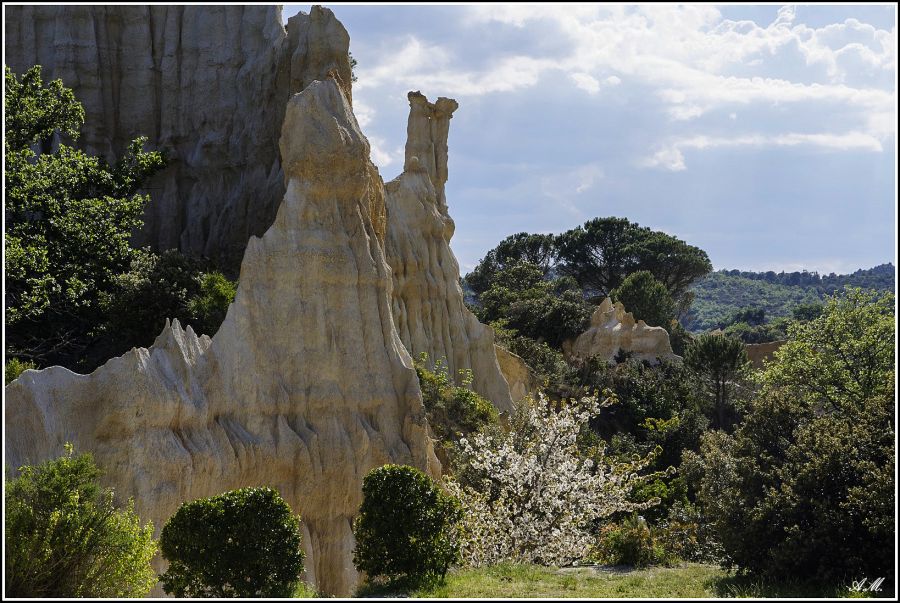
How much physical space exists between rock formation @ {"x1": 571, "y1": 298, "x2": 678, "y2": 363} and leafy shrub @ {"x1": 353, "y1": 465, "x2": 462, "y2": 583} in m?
35.5

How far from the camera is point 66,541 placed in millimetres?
13305

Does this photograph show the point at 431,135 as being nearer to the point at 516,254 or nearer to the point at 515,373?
the point at 515,373

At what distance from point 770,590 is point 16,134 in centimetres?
2610

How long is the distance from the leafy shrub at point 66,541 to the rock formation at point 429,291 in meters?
17.9

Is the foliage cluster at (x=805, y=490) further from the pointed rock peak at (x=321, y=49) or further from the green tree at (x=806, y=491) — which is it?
the pointed rock peak at (x=321, y=49)

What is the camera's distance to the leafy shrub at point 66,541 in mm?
12969

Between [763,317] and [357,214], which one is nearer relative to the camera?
[357,214]

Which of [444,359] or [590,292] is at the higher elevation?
[590,292]

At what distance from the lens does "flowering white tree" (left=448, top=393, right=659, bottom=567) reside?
787 inches

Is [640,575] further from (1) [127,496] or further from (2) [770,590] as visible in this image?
(1) [127,496]

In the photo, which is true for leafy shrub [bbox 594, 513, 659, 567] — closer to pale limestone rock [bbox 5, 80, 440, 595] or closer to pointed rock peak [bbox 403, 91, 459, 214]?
pale limestone rock [bbox 5, 80, 440, 595]

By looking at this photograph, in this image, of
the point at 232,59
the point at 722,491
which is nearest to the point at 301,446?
the point at 722,491

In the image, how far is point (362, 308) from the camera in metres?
21.8

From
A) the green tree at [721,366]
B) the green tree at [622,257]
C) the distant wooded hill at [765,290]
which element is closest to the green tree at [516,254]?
the green tree at [622,257]
